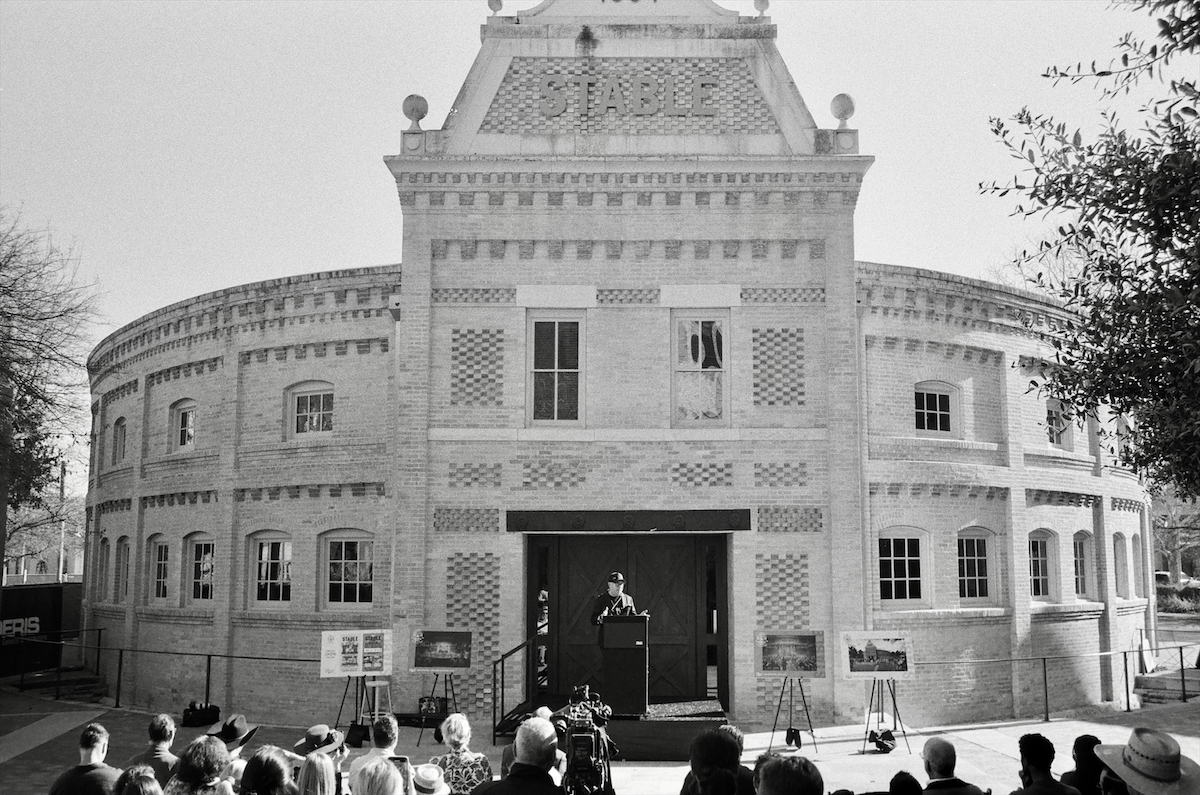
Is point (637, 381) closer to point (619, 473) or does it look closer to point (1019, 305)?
point (619, 473)

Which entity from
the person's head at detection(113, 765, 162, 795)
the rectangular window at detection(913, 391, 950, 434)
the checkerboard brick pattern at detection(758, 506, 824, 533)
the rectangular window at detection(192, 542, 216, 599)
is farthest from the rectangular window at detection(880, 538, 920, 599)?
the person's head at detection(113, 765, 162, 795)

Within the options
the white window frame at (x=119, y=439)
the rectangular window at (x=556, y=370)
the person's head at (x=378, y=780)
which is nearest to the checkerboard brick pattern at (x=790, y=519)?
the rectangular window at (x=556, y=370)

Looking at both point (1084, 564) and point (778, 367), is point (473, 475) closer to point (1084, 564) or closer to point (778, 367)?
point (778, 367)

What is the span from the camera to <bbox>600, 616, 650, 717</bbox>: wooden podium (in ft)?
44.8

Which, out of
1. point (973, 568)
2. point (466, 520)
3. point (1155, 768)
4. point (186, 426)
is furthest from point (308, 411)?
point (1155, 768)

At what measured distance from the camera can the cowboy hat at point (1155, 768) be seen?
18.2ft

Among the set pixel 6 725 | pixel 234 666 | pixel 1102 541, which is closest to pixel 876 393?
pixel 1102 541

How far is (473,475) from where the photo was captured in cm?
1588

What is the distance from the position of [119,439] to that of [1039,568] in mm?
20690

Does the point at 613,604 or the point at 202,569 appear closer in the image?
the point at 613,604

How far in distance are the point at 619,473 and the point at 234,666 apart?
9.04 m

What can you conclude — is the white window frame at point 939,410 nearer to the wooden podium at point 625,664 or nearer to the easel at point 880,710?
the easel at point 880,710

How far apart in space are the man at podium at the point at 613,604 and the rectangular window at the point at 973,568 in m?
7.30

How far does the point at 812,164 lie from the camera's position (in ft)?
53.2
